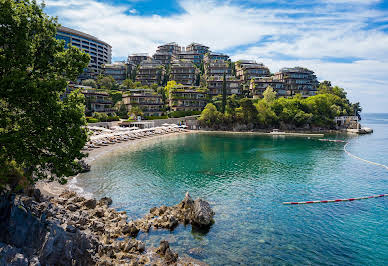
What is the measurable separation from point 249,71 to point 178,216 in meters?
129

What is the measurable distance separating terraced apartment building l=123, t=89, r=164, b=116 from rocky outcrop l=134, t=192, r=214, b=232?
279ft

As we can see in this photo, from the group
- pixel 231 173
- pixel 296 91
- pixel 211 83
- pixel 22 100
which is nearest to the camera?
pixel 22 100

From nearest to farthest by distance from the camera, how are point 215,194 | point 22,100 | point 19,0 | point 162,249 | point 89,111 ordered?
point 22,100 → point 19,0 → point 162,249 → point 215,194 → point 89,111

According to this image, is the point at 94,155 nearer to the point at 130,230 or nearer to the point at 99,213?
the point at 99,213

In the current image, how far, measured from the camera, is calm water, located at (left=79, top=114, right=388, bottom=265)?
2070 cm

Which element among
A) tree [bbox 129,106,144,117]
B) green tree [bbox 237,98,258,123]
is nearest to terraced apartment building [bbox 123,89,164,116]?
tree [bbox 129,106,144,117]

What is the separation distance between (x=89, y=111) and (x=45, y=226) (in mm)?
84660

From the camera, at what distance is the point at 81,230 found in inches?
→ 827

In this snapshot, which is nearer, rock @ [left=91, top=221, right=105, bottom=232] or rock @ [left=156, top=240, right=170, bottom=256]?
rock @ [left=156, top=240, right=170, bottom=256]

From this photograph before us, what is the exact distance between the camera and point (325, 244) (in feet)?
70.7

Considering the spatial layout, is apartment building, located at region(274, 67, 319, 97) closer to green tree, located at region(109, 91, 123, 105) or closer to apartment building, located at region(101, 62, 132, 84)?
green tree, located at region(109, 91, 123, 105)

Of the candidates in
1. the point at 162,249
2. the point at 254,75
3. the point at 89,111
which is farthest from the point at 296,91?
the point at 162,249

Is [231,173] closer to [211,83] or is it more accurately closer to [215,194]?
[215,194]

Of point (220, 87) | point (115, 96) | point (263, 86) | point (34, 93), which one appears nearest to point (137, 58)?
point (115, 96)
